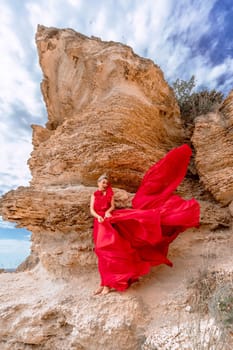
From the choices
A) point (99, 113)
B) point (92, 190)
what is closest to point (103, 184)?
point (92, 190)

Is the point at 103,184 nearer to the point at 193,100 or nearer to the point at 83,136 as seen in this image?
the point at 83,136

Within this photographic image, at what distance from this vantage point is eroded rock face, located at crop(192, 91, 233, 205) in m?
4.58

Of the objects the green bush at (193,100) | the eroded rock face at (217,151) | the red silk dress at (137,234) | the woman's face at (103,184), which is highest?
the green bush at (193,100)

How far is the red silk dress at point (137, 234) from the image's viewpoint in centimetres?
324

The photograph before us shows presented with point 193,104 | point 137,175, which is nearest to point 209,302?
point 137,175

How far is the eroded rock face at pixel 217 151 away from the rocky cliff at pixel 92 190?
2cm

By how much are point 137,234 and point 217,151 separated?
277 cm

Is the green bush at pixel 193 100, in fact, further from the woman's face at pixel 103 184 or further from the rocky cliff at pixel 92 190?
the woman's face at pixel 103 184

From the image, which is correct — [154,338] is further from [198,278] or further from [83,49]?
[83,49]

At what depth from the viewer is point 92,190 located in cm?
439

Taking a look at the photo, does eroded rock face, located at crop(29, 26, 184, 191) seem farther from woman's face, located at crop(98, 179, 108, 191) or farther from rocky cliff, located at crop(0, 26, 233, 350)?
woman's face, located at crop(98, 179, 108, 191)

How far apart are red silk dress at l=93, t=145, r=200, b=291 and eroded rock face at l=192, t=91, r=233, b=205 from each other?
56.0 inches

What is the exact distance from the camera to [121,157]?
4.71m

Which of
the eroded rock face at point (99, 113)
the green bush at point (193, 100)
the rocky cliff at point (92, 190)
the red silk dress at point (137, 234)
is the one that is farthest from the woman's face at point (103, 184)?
the green bush at point (193, 100)
